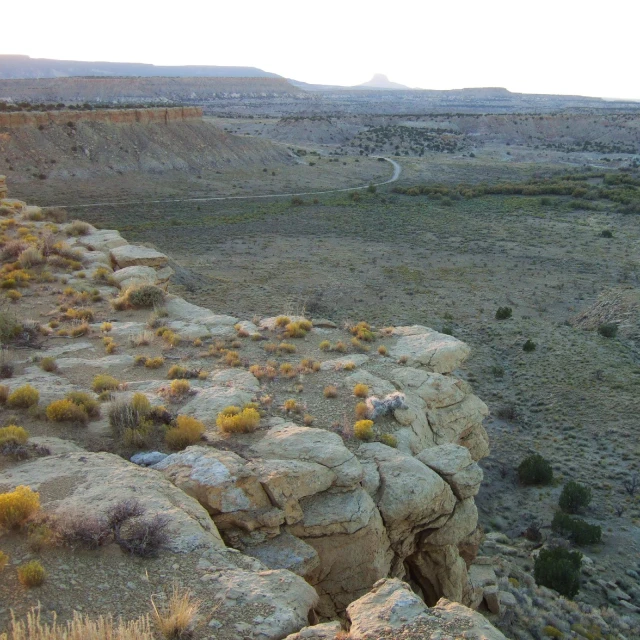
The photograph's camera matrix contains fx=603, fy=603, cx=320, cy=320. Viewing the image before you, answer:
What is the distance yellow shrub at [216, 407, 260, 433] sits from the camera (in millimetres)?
9625

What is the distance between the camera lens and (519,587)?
10508 mm

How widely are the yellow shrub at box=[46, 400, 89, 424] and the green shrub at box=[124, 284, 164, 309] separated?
6873 millimetres

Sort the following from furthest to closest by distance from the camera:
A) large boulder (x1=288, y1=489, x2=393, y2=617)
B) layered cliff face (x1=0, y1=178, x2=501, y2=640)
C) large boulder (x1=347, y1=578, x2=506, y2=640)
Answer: large boulder (x1=288, y1=489, x2=393, y2=617)
layered cliff face (x1=0, y1=178, x2=501, y2=640)
large boulder (x1=347, y1=578, x2=506, y2=640)

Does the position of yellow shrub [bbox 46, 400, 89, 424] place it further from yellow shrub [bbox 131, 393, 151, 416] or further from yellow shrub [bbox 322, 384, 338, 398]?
yellow shrub [bbox 322, 384, 338, 398]

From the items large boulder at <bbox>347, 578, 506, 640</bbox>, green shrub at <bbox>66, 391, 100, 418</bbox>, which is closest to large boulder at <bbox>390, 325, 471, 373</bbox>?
green shrub at <bbox>66, 391, 100, 418</bbox>

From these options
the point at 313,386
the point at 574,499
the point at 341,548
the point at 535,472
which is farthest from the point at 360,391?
the point at 574,499

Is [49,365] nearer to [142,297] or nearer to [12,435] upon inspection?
[12,435]

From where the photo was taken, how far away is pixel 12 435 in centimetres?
853

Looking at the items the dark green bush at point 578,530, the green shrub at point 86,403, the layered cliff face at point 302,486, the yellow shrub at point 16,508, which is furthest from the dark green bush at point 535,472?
the yellow shrub at point 16,508

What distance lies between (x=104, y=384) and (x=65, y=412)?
54.9 inches

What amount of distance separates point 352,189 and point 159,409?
1877 inches

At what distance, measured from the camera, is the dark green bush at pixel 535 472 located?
550 inches

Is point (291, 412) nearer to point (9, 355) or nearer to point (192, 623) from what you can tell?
point (192, 623)

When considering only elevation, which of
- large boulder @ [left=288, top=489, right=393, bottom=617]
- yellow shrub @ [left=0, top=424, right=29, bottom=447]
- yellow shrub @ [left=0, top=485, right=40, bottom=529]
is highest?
yellow shrub @ [left=0, top=485, right=40, bottom=529]
